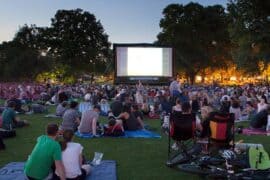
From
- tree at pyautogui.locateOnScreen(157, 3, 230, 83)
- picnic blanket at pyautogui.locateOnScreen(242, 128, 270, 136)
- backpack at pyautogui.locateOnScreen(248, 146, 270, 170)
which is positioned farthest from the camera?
tree at pyautogui.locateOnScreen(157, 3, 230, 83)

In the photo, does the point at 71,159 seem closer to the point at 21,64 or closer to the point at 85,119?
the point at 85,119

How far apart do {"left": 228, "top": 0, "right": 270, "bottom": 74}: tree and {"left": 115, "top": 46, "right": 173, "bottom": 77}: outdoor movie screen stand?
12.4 meters

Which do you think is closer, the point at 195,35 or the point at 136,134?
the point at 136,134

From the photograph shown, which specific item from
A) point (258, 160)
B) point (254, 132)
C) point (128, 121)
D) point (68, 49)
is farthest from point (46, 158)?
point (68, 49)

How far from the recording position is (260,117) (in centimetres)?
1320

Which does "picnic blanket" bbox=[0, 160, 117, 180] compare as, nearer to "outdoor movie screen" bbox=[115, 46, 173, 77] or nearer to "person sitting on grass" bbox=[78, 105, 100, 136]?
"person sitting on grass" bbox=[78, 105, 100, 136]

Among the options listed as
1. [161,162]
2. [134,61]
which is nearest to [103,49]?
[134,61]

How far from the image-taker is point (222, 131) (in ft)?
25.4

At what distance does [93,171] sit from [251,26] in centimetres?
3156

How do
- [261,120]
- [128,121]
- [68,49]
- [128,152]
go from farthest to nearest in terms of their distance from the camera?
[68,49] → [261,120] → [128,121] → [128,152]

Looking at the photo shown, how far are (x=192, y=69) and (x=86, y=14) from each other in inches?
782

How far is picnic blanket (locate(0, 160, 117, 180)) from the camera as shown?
6.82 m

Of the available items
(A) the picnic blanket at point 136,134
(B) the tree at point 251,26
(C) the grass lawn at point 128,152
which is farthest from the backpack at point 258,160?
(B) the tree at point 251,26

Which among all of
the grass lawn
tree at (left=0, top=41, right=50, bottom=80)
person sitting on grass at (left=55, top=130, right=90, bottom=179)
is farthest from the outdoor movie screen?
tree at (left=0, top=41, right=50, bottom=80)
